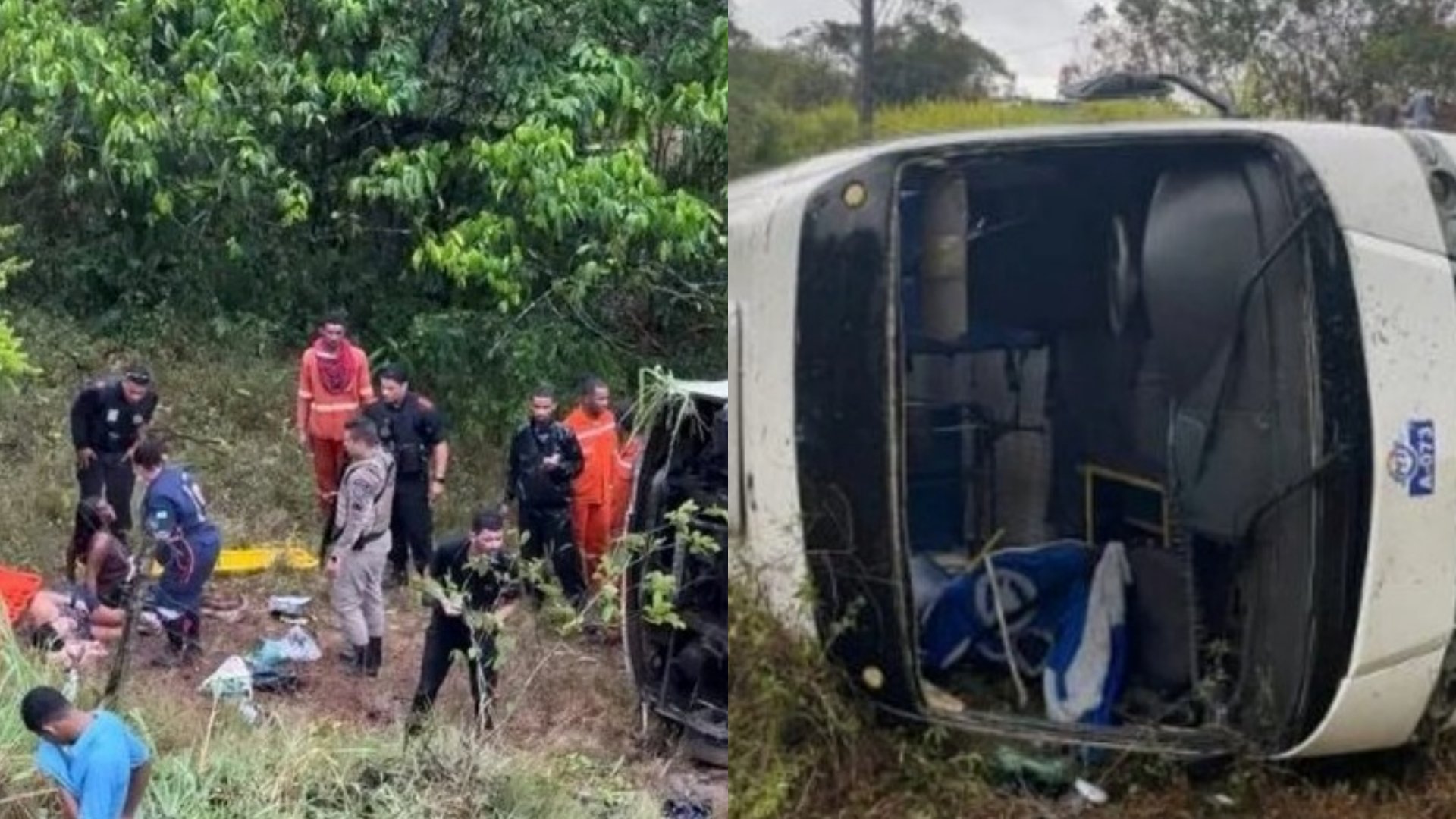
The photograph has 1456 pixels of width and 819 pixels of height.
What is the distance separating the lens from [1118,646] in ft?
4.72

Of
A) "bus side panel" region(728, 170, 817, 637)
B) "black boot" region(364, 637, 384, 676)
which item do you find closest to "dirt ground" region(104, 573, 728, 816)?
"black boot" region(364, 637, 384, 676)

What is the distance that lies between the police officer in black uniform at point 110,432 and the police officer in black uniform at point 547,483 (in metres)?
1.31

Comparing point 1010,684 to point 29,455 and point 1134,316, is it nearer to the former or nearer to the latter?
point 1134,316

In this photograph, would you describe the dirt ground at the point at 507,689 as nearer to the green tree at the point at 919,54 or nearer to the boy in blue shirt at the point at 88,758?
the boy in blue shirt at the point at 88,758

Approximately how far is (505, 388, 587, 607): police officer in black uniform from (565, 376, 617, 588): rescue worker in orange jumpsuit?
23 millimetres

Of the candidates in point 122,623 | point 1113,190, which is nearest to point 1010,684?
point 1113,190

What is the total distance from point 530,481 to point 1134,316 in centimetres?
404

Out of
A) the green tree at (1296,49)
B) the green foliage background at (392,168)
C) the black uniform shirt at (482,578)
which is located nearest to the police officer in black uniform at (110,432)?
the green foliage background at (392,168)

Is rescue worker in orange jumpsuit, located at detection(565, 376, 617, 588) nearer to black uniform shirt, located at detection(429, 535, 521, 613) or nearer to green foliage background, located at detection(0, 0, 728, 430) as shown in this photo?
green foliage background, located at detection(0, 0, 728, 430)

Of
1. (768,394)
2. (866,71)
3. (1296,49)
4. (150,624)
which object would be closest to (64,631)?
(150,624)

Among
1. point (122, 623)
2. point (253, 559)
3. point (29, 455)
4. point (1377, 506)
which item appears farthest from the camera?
point (29, 455)

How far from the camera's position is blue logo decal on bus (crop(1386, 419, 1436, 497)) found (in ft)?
4.38

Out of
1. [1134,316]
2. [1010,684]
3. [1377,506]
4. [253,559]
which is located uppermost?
[1134,316]

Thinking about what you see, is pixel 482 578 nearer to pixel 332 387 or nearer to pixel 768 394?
pixel 332 387
